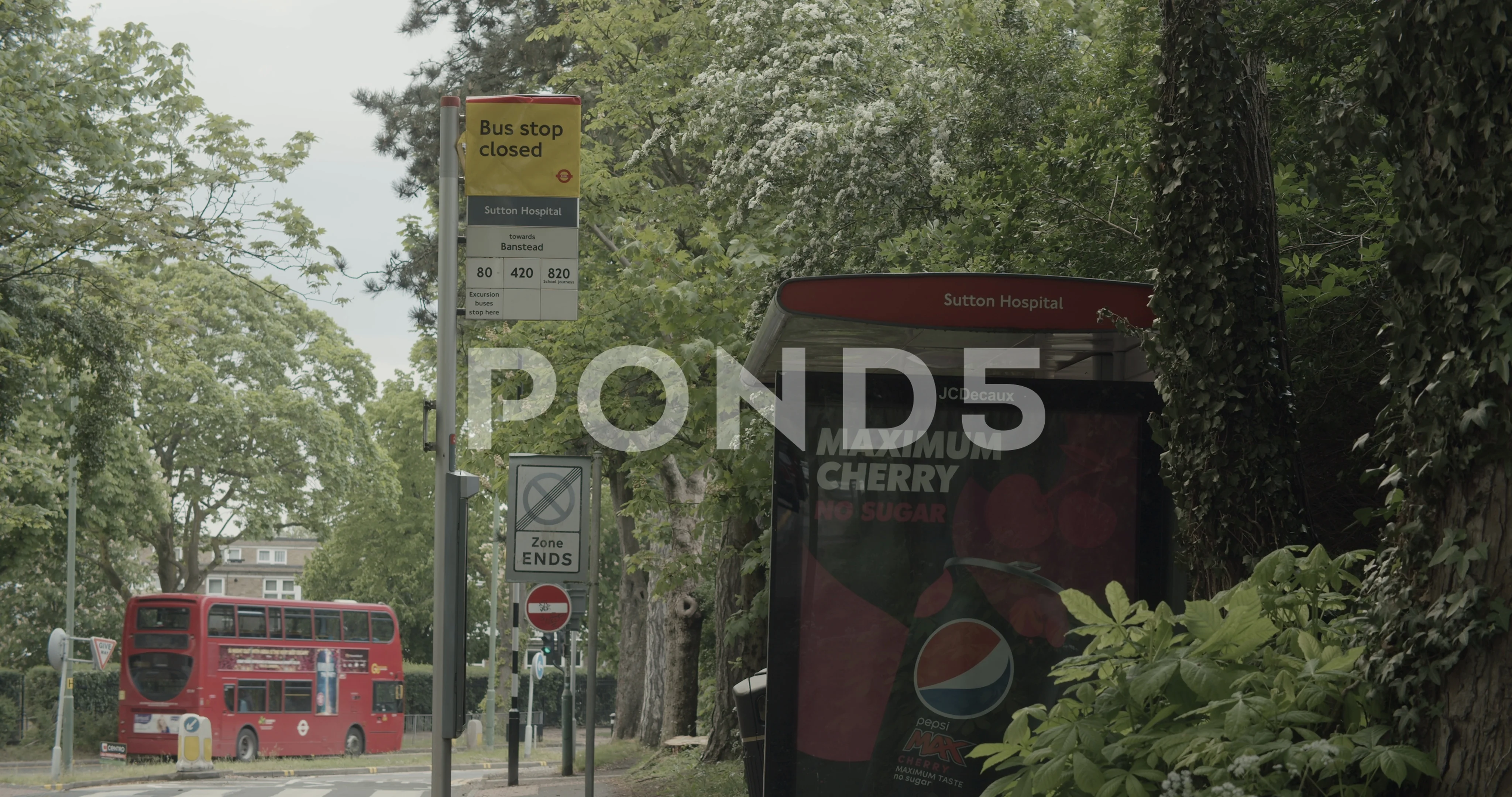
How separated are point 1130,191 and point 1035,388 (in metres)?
3.11

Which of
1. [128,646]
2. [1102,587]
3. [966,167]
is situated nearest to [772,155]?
[966,167]

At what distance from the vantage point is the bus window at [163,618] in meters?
31.6

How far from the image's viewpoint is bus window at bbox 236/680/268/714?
107 feet

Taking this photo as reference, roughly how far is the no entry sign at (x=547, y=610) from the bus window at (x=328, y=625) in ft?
63.3

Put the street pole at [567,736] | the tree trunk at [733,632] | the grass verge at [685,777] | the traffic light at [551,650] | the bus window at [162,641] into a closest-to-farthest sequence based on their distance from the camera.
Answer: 1. the grass verge at [685,777]
2. the tree trunk at [733,632]
3. the street pole at [567,736]
4. the bus window at [162,641]
5. the traffic light at [551,650]

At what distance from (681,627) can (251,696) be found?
14892mm

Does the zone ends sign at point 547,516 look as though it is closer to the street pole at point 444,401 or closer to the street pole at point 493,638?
the street pole at point 444,401

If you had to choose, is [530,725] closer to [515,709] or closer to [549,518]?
[515,709]

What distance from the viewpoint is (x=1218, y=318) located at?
20.9ft

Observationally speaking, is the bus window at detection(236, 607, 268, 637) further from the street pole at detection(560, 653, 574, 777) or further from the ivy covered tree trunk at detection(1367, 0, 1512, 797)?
the ivy covered tree trunk at detection(1367, 0, 1512, 797)

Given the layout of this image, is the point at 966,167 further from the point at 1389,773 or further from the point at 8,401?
the point at 8,401

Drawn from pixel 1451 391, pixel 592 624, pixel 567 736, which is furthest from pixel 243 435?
pixel 1451 391

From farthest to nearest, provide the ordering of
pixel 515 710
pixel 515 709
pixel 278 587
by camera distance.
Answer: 1. pixel 278 587
2. pixel 515 709
3. pixel 515 710

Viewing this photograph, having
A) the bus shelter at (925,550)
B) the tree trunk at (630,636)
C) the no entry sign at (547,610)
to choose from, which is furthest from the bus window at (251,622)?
the bus shelter at (925,550)
